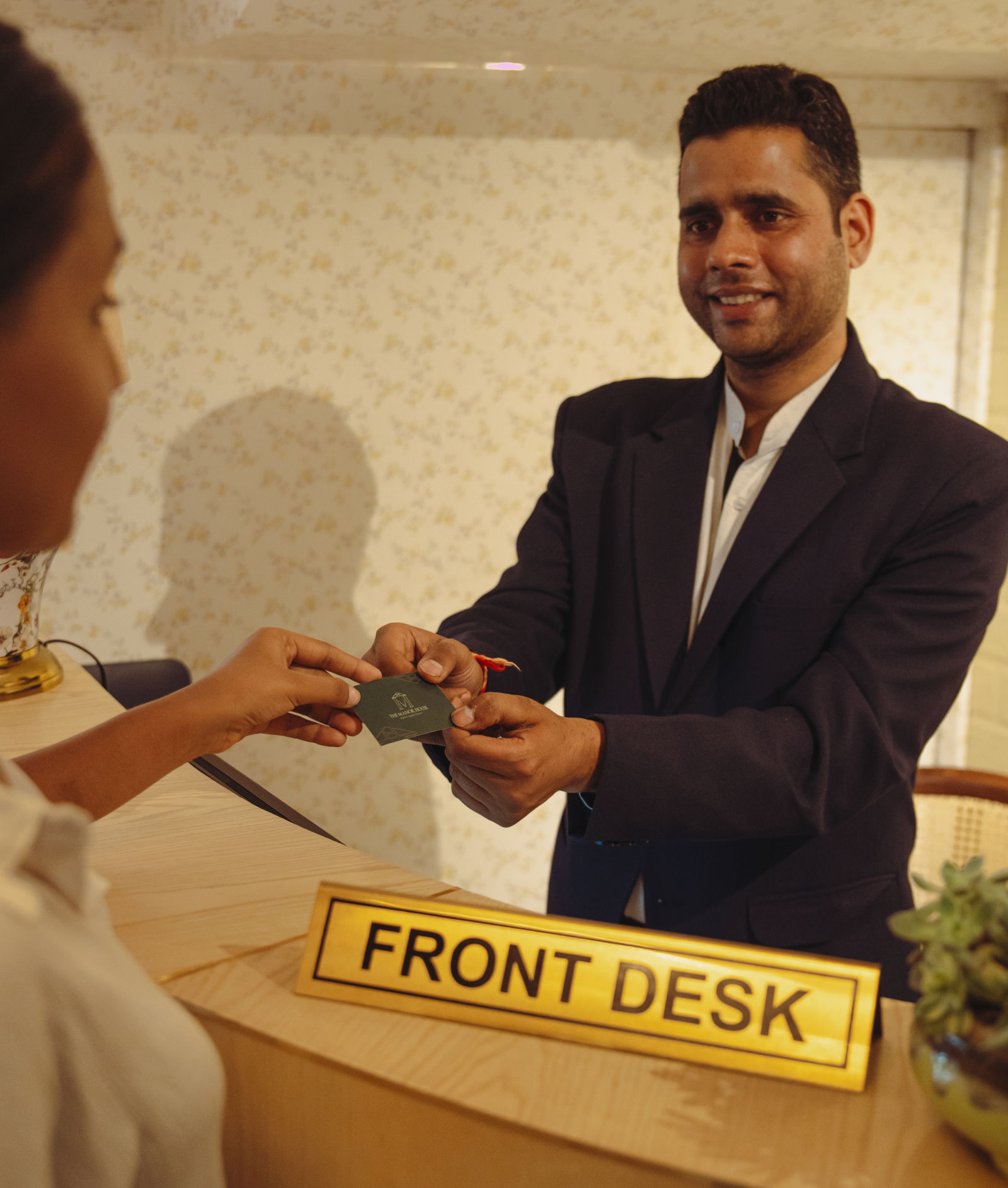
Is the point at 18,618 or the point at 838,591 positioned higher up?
the point at 838,591

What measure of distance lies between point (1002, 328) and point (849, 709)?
2428mm

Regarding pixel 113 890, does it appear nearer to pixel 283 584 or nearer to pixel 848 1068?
pixel 848 1068

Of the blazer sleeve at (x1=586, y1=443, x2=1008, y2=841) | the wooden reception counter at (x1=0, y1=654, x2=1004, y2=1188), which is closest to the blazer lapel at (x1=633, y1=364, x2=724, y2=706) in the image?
the blazer sleeve at (x1=586, y1=443, x2=1008, y2=841)

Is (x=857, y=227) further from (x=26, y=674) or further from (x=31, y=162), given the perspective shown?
(x=26, y=674)

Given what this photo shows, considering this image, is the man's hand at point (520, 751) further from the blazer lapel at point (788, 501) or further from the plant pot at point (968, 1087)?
the plant pot at point (968, 1087)

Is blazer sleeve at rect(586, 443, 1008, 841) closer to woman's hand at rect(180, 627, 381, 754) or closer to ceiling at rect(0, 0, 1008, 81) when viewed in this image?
woman's hand at rect(180, 627, 381, 754)

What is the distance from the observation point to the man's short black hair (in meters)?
1.55

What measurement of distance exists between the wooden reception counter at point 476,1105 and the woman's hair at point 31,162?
606mm

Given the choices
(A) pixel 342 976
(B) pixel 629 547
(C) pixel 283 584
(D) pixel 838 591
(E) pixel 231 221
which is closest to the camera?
(A) pixel 342 976

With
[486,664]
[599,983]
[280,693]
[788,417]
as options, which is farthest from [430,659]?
[788,417]

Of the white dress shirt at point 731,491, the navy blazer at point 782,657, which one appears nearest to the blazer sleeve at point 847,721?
the navy blazer at point 782,657

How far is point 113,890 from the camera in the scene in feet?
3.50

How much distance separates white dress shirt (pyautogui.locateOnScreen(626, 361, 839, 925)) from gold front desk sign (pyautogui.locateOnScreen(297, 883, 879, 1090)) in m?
0.85

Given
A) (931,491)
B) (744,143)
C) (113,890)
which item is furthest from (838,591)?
(113,890)
